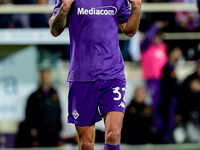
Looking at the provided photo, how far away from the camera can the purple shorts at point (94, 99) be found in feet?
16.8

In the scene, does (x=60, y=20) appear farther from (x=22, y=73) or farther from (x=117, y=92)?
(x=22, y=73)

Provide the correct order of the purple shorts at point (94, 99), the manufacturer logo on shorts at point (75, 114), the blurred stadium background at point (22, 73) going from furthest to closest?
the blurred stadium background at point (22, 73)
the manufacturer logo on shorts at point (75, 114)
the purple shorts at point (94, 99)

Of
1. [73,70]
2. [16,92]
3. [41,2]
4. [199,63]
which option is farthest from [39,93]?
[73,70]

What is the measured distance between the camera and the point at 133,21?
526 cm

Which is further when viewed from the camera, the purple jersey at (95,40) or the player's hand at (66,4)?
the purple jersey at (95,40)

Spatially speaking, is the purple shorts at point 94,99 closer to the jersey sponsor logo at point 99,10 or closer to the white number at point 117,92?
the white number at point 117,92

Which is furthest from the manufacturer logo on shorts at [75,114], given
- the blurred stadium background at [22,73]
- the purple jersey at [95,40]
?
the blurred stadium background at [22,73]

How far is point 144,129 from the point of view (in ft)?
29.3

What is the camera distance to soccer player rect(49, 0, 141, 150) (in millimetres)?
5152

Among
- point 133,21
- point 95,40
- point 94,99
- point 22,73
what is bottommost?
point 22,73

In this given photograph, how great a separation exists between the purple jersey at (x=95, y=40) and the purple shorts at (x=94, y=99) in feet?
0.21

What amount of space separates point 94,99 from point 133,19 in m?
0.82

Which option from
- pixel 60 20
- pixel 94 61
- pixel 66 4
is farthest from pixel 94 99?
pixel 66 4

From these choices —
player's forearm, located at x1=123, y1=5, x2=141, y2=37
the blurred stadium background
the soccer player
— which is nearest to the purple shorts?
the soccer player
